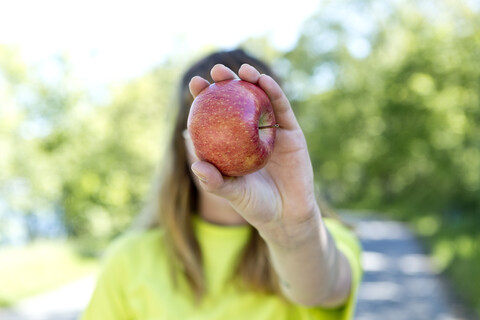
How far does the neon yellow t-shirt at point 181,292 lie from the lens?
2.11 metres

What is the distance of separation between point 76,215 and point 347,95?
10249mm

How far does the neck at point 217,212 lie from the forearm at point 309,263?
1.77ft

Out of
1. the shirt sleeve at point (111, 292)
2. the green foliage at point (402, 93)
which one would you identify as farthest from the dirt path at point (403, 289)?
the shirt sleeve at point (111, 292)

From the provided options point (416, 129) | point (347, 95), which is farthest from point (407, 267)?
point (347, 95)

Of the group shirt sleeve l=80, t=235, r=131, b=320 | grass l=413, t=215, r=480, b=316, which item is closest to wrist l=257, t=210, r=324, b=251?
shirt sleeve l=80, t=235, r=131, b=320

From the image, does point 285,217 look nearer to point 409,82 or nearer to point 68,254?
point 68,254

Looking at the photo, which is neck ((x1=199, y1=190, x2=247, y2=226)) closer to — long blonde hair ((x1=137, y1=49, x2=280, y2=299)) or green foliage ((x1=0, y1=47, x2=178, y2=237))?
long blonde hair ((x1=137, y1=49, x2=280, y2=299))

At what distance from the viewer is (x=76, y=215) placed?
51.1 ft

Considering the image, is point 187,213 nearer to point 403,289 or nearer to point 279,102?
point 279,102

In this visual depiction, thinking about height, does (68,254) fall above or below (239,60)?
below

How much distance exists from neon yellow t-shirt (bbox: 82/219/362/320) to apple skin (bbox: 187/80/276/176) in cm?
82

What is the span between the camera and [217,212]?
236 cm

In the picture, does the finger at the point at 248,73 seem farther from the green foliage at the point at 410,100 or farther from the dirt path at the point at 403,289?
the dirt path at the point at 403,289

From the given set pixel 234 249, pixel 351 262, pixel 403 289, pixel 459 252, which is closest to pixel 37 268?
pixel 403 289
